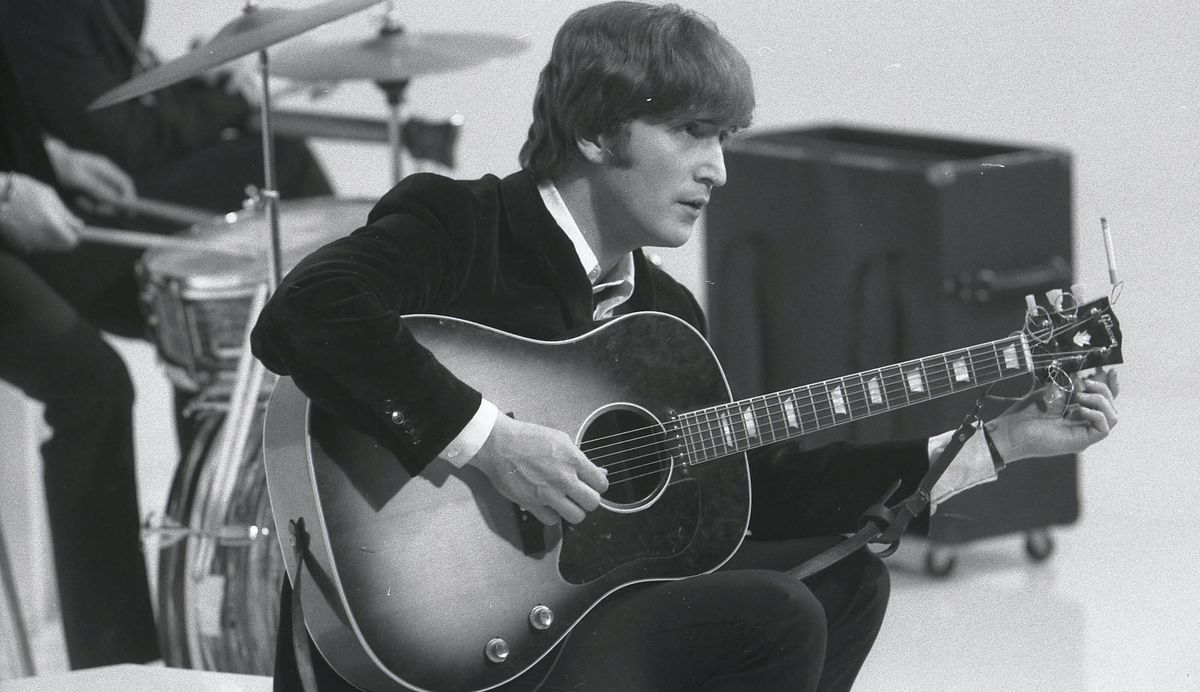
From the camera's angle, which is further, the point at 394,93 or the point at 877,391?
the point at 394,93

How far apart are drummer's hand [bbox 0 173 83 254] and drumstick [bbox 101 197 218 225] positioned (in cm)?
24

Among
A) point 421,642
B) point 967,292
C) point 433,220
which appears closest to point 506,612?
point 421,642

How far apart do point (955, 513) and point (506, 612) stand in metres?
0.52

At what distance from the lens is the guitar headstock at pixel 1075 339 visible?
4.80 ft

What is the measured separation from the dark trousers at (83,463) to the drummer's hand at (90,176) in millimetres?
273

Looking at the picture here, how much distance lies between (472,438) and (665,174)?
315 mm

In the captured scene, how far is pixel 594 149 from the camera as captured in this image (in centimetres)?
151

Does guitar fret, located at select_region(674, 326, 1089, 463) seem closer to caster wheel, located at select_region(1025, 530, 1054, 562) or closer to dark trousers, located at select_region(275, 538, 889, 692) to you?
dark trousers, located at select_region(275, 538, 889, 692)

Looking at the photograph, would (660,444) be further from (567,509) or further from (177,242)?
(177,242)

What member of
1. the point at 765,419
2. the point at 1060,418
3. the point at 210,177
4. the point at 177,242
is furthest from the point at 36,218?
the point at 1060,418

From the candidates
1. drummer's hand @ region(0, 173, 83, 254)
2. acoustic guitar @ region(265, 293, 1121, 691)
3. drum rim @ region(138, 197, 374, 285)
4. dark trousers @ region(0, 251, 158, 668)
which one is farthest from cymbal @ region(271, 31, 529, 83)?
acoustic guitar @ region(265, 293, 1121, 691)

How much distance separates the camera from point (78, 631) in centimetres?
232

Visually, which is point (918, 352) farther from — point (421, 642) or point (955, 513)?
point (421, 642)

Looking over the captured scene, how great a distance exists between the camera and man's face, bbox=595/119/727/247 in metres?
1.49
